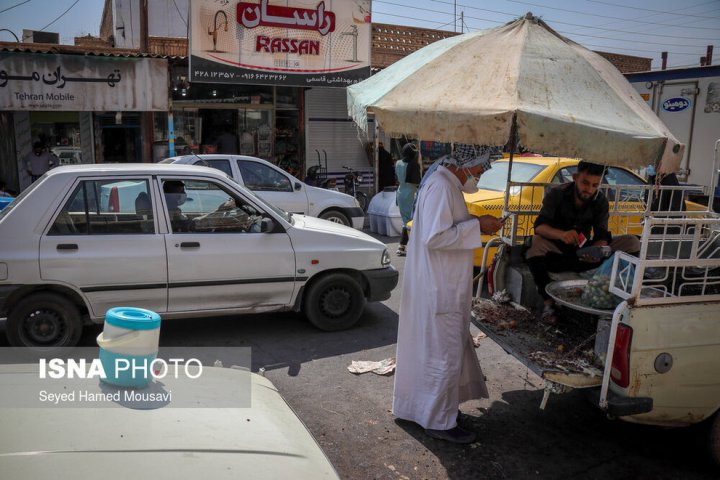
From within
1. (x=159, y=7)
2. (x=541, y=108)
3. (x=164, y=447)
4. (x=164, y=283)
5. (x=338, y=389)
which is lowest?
(x=338, y=389)

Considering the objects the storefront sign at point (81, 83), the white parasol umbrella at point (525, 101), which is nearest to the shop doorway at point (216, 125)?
the storefront sign at point (81, 83)

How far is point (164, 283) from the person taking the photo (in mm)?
5012

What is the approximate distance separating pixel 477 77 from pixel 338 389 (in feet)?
8.44

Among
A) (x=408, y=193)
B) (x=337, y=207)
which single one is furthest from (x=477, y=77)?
(x=337, y=207)

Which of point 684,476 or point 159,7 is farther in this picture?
point 159,7

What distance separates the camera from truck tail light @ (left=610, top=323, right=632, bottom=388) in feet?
10.2

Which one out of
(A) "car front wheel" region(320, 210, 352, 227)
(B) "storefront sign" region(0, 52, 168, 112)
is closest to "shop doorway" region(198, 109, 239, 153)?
(B) "storefront sign" region(0, 52, 168, 112)

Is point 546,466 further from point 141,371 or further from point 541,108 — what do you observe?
point 141,371

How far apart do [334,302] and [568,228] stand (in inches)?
91.5

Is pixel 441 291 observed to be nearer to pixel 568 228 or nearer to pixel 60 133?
pixel 568 228

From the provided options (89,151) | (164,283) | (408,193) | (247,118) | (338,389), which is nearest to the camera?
(338,389)

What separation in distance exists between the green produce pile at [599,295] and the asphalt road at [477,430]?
908 millimetres

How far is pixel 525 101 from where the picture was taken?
10.5 feet

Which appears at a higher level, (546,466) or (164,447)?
(164,447)
